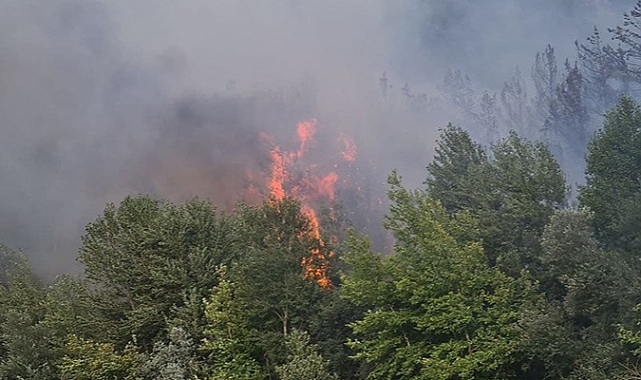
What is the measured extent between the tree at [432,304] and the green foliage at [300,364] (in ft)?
10.4

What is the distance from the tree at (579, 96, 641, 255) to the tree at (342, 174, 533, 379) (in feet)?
22.7

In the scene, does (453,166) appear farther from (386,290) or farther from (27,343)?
(27,343)

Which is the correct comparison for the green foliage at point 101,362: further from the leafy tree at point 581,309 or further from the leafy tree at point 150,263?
the leafy tree at point 581,309

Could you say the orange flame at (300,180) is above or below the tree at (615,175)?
above

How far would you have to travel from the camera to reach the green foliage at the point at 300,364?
33594 millimetres

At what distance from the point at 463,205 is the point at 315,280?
16.7m

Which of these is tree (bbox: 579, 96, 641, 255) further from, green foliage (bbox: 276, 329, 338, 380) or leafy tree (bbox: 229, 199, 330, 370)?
green foliage (bbox: 276, 329, 338, 380)

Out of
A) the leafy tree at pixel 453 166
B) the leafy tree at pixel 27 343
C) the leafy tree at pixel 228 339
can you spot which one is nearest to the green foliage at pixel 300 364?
the leafy tree at pixel 228 339

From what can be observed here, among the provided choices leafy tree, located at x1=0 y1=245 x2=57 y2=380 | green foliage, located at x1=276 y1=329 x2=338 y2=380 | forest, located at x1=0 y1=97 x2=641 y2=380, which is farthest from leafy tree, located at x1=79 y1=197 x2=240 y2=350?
leafy tree, located at x1=0 y1=245 x2=57 y2=380

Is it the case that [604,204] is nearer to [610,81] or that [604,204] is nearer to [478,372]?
[478,372]

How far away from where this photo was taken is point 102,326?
1590 inches

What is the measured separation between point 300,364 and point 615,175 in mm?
25252

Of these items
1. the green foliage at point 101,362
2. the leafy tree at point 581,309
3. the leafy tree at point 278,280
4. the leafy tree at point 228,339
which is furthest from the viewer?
the leafy tree at point 278,280

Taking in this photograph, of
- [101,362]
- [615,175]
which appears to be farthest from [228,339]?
[615,175]
